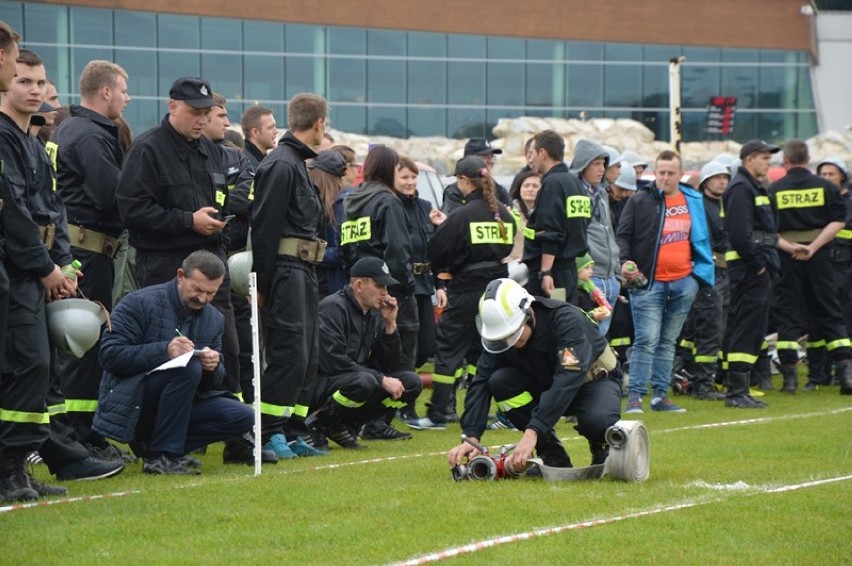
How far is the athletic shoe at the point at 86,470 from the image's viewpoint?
28.3 feet

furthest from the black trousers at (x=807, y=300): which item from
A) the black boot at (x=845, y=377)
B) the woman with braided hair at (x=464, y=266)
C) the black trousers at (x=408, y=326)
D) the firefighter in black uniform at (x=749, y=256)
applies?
the black trousers at (x=408, y=326)

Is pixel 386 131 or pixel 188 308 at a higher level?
pixel 386 131

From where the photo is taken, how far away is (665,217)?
14.1 meters

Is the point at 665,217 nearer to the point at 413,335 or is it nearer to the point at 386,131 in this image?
the point at 413,335

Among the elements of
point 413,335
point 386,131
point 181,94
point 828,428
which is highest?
point 386,131

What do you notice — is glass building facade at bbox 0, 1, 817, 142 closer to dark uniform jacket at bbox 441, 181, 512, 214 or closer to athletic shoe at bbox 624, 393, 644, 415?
dark uniform jacket at bbox 441, 181, 512, 214

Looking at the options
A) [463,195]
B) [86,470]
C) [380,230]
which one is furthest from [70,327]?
[463,195]

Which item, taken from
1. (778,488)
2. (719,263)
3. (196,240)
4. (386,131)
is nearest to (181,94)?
(196,240)

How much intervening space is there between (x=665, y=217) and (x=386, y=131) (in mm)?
41687

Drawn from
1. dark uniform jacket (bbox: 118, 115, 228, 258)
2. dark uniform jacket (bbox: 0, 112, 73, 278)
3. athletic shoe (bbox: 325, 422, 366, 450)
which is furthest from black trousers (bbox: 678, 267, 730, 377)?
dark uniform jacket (bbox: 0, 112, 73, 278)

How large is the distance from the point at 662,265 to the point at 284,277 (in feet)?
17.2

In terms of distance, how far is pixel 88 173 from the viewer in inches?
384

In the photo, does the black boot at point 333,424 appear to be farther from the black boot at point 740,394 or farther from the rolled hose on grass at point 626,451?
the black boot at point 740,394

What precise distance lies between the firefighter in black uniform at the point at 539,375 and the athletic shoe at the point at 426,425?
345 cm
